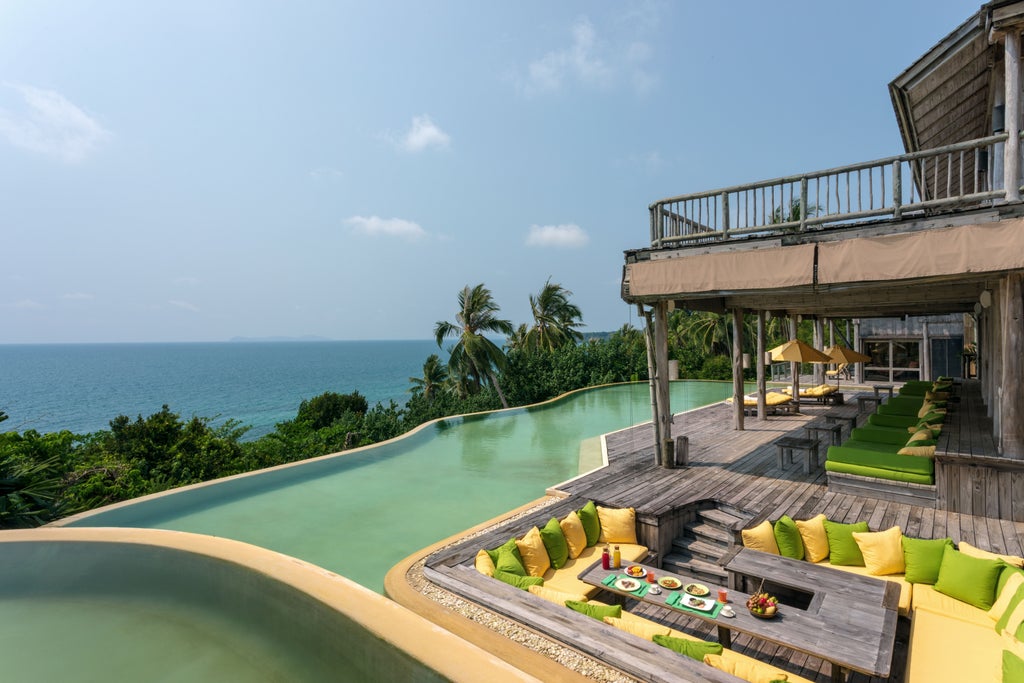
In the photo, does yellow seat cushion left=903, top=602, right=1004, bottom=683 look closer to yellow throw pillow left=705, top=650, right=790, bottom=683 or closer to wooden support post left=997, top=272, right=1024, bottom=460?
yellow throw pillow left=705, top=650, right=790, bottom=683

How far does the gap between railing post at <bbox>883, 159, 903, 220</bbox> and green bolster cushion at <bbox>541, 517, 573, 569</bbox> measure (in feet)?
18.6

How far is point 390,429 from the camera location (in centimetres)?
1523

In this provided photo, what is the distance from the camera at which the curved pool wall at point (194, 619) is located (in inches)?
117

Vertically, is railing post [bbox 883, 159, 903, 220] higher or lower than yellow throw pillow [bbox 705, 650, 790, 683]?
higher

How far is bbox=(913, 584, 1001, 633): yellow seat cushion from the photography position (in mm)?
4145

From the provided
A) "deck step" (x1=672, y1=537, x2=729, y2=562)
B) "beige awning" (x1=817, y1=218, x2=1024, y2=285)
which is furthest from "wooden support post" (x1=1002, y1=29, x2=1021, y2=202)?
"deck step" (x1=672, y1=537, x2=729, y2=562)

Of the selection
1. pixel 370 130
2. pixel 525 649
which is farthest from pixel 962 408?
pixel 370 130

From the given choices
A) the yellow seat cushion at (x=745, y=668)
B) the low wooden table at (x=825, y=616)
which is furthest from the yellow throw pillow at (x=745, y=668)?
the low wooden table at (x=825, y=616)

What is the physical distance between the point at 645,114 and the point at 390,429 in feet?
49.6

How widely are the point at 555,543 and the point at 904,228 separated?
5732 mm

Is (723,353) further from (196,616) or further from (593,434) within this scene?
(196,616)

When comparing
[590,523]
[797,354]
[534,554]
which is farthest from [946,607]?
[797,354]

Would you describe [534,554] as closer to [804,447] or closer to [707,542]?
[707,542]

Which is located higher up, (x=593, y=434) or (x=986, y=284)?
(x=986, y=284)
